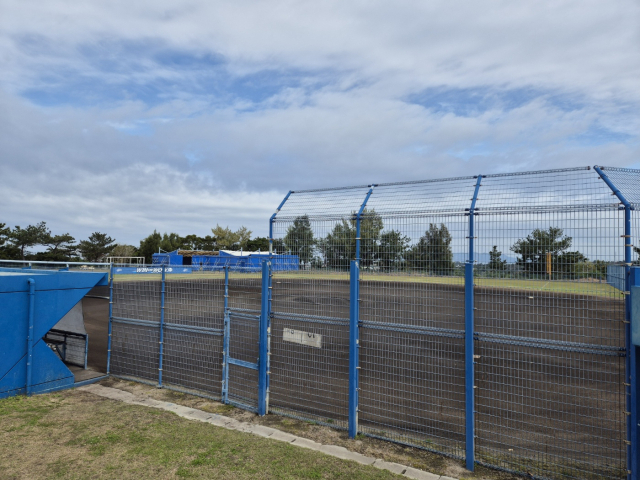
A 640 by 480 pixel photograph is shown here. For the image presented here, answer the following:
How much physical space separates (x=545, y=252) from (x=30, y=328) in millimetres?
8239

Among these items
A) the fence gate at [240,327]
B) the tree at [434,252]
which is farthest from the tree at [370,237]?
the fence gate at [240,327]

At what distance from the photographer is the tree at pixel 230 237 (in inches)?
2793

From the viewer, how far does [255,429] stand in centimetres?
594

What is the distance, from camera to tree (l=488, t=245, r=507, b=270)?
479cm

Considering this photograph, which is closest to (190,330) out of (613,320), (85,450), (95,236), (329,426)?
(85,450)

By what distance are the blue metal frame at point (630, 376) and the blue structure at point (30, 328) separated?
28.5ft

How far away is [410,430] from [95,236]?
6853cm

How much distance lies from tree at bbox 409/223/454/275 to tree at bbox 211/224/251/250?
2614 inches

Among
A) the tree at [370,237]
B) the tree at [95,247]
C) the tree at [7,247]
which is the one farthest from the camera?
the tree at [95,247]

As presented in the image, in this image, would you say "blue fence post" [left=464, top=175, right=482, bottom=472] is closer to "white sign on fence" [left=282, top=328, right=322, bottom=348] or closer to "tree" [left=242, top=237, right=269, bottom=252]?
"white sign on fence" [left=282, top=328, right=322, bottom=348]

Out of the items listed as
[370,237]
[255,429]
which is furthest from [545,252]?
[255,429]

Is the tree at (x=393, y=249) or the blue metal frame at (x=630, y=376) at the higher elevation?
the tree at (x=393, y=249)

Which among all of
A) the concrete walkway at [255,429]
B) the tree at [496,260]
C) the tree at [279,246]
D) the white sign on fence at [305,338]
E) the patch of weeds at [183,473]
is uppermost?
the tree at [279,246]

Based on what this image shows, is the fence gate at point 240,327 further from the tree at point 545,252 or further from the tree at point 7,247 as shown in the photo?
the tree at point 7,247
